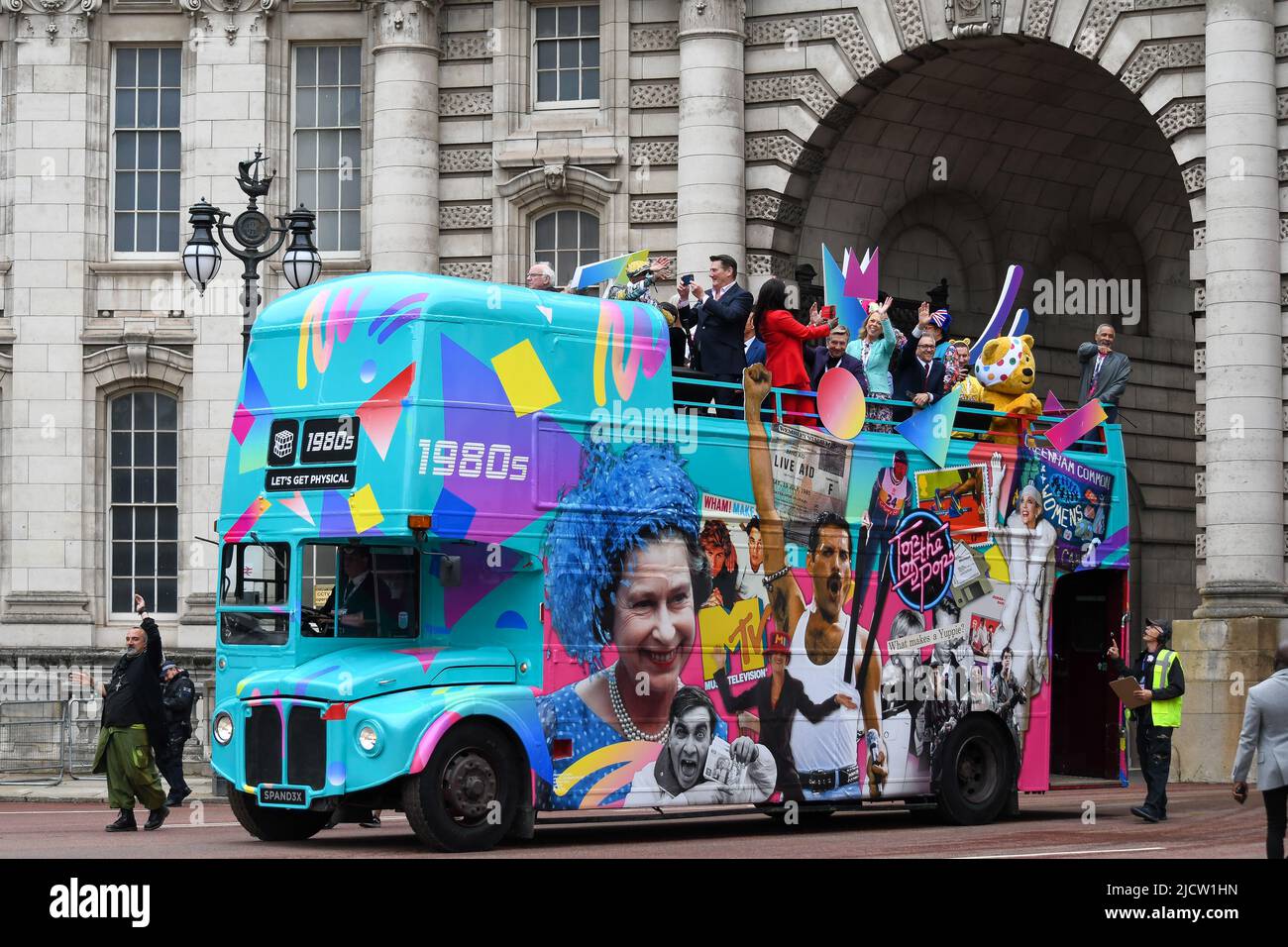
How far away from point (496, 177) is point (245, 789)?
17.4 metres

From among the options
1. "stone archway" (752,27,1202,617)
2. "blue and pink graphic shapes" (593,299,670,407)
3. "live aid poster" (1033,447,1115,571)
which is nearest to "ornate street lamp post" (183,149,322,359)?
"blue and pink graphic shapes" (593,299,670,407)

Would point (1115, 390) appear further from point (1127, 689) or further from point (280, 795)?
point (280, 795)

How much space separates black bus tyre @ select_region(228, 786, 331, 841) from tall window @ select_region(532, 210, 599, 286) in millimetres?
16111

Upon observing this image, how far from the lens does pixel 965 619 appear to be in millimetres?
20562

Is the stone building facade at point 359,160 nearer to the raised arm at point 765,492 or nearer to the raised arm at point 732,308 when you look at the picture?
the raised arm at point 732,308

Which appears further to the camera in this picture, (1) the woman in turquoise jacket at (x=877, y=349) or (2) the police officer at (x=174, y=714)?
(2) the police officer at (x=174, y=714)

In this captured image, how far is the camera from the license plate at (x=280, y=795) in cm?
1656

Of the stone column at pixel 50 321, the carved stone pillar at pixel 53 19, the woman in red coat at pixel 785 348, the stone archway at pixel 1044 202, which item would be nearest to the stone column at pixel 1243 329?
the stone archway at pixel 1044 202

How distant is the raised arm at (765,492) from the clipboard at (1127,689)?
13.9 feet

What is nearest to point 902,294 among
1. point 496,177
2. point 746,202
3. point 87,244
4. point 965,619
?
point 746,202

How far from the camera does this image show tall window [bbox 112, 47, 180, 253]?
3366 centimetres

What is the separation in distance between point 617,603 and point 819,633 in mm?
2371

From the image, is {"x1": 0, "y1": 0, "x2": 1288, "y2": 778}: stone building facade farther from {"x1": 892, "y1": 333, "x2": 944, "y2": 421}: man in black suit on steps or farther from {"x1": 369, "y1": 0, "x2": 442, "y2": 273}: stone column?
{"x1": 892, "y1": 333, "x2": 944, "y2": 421}: man in black suit on steps

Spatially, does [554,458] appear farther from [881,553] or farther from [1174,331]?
[1174,331]
